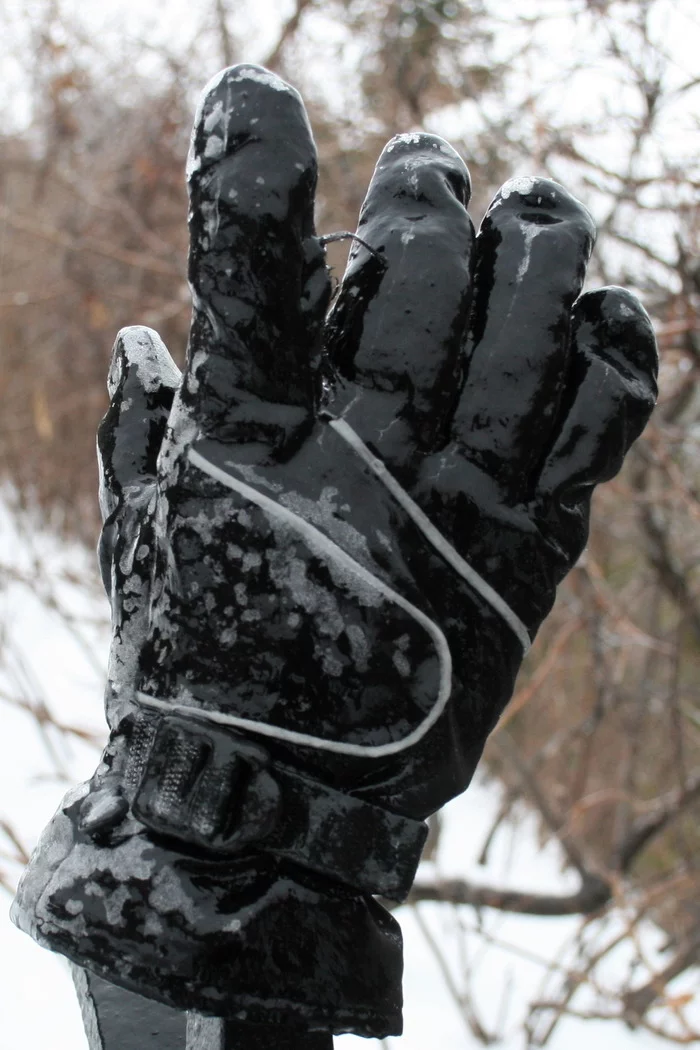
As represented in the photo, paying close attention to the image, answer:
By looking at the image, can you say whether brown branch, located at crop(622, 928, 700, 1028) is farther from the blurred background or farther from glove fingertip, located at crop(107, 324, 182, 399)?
glove fingertip, located at crop(107, 324, 182, 399)

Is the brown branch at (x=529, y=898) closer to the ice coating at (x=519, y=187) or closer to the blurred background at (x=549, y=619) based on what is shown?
the blurred background at (x=549, y=619)

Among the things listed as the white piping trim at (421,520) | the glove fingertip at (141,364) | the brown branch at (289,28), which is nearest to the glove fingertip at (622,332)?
the white piping trim at (421,520)

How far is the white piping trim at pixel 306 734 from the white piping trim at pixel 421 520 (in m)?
0.04

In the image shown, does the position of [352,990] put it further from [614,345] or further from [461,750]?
[614,345]

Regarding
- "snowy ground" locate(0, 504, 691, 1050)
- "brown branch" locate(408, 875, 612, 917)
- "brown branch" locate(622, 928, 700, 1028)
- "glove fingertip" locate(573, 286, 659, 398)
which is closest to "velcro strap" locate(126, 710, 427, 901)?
"glove fingertip" locate(573, 286, 659, 398)

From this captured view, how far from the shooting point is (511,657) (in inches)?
29.5

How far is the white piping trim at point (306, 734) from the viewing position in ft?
2.24

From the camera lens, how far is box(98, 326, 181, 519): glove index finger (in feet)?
2.64

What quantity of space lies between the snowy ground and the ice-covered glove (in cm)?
133

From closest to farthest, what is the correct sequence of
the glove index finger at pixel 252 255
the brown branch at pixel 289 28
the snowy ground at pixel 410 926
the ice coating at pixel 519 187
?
the glove index finger at pixel 252 255, the ice coating at pixel 519 187, the snowy ground at pixel 410 926, the brown branch at pixel 289 28

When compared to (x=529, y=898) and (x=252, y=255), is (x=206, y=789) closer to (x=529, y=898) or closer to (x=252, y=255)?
(x=252, y=255)

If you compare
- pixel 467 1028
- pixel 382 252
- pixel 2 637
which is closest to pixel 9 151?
pixel 2 637

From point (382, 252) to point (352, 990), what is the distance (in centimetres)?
50

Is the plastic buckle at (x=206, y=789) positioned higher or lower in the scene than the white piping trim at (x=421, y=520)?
lower
